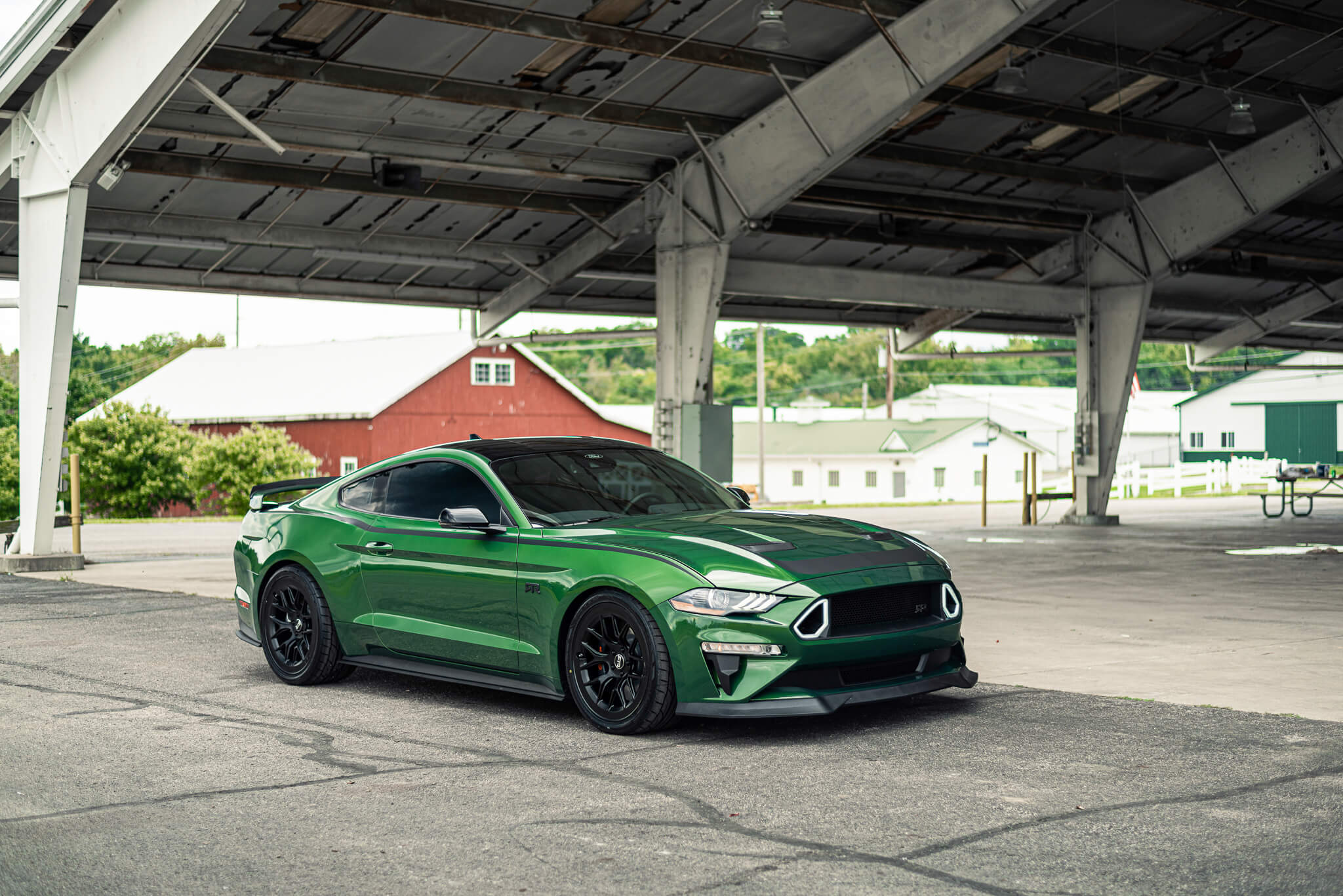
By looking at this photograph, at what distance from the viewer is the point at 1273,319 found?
1411 inches

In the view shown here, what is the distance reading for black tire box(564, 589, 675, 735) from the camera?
664 cm

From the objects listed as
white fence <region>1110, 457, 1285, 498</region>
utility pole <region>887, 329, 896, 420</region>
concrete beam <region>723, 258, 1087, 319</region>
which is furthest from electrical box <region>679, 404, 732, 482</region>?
white fence <region>1110, 457, 1285, 498</region>

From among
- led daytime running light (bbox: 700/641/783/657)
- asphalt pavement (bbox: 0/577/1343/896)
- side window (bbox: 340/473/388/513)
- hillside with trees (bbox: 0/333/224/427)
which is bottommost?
asphalt pavement (bbox: 0/577/1343/896)

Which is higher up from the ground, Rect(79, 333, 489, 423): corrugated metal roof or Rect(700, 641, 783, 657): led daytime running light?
Rect(79, 333, 489, 423): corrugated metal roof

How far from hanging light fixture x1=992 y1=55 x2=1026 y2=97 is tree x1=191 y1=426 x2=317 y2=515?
1443 inches

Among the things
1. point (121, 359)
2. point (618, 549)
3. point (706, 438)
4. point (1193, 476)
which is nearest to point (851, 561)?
point (618, 549)

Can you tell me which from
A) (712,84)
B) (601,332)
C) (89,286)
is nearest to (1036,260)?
(601,332)

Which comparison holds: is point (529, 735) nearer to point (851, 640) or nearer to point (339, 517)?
point (851, 640)

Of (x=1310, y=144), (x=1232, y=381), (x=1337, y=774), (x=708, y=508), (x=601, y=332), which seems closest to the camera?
(x=1337, y=774)

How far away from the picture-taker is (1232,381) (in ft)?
250

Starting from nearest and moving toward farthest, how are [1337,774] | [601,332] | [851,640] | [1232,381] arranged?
[1337,774], [851,640], [601,332], [1232,381]

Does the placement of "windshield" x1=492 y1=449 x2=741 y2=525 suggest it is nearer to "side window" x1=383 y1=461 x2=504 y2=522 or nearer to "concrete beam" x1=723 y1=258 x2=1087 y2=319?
"side window" x1=383 y1=461 x2=504 y2=522

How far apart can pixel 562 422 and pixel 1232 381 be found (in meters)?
39.4

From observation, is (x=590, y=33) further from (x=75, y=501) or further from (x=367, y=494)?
(x=367, y=494)
